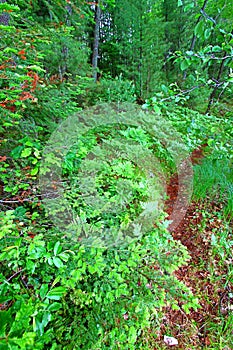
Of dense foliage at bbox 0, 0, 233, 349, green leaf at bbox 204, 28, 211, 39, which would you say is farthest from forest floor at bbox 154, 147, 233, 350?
green leaf at bbox 204, 28, 211, 39

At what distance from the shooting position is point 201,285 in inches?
65.8

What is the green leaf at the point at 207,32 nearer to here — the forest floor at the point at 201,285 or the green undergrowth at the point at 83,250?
the green undergrowth at the point at 83,250

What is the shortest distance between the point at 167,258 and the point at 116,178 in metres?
0.71

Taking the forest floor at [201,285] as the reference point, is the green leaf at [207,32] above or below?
above

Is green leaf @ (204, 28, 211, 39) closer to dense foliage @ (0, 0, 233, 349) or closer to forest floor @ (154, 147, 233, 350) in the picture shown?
dense foliage @ (0, 0, 233, 349)

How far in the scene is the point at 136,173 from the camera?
6.21 ft

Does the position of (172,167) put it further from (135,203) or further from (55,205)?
(55,205)

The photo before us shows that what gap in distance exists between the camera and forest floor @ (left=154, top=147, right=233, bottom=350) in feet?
4.62

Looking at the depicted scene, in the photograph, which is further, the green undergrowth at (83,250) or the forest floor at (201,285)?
the forest floor at (201,285)

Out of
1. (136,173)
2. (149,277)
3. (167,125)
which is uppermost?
(167,125)

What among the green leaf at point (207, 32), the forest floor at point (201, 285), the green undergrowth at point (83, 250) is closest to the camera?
the green leaf at point (207, 32)

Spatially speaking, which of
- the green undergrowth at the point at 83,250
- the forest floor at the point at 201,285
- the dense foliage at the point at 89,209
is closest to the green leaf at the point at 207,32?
the dense foliage at the point at 89,209

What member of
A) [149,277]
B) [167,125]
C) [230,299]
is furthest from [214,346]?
[167,125]

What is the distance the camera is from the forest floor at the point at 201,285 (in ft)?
4.62
